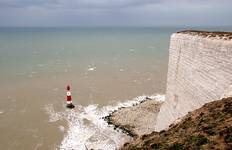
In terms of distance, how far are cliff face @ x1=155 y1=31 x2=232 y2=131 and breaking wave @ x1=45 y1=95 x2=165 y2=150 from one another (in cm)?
354

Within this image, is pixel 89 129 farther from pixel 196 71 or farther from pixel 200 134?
pixel 200 134

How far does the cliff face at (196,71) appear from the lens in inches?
421

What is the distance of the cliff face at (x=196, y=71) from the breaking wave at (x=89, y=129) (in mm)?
3544

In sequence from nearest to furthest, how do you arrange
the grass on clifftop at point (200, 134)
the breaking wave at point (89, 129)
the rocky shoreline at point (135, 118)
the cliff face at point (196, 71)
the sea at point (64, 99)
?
the grass on clifftop at point (200, 134) → the cliff face at point (196, 71) → the breaking wave at point (89, 129) → the sea at point (64, 99) → the rocky shoreline at point (135, 118)

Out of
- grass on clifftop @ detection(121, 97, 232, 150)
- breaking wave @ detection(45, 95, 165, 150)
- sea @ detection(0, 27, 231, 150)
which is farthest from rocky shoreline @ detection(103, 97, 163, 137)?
grass on clifftop @ detection(121, 97, 232, 150)

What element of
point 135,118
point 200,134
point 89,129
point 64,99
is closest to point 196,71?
point 200,134

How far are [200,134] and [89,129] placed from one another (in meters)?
14.6

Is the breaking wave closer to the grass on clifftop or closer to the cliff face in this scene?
the cliff face

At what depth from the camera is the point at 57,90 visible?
3139cm

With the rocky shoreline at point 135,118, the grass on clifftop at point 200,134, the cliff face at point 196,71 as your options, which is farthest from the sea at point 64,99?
the grass on clifftop at point 200,134

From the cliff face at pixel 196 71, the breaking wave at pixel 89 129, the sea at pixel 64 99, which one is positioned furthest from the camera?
the sea at pixel 64 99

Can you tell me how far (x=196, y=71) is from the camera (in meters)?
12.9

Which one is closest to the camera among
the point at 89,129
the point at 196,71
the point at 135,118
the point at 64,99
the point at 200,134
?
the point at 200,134

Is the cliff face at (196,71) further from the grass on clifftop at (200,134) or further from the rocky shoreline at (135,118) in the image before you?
the rocky shoreline at (135,118)
